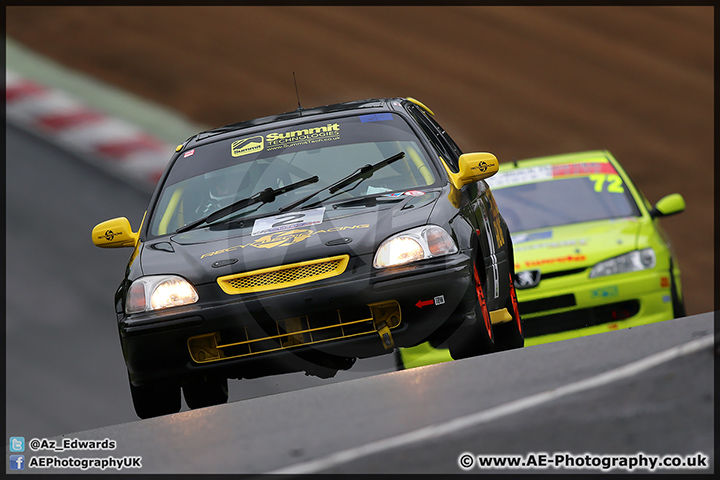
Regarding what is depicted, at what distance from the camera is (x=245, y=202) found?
6480 millimetres

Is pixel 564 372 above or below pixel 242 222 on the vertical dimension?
below

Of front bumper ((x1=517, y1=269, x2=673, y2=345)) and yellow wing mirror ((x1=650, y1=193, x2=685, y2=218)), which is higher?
yellow wing mirror ((x1=650, y1=193, x2=685, y2=218))

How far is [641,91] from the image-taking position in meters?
18.5

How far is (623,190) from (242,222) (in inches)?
160

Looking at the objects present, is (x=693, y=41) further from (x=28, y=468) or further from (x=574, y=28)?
(x=28, y=468)

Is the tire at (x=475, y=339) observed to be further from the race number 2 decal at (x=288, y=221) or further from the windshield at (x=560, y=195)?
the windshield at (x=560, y=195)

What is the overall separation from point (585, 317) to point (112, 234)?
3552 mm

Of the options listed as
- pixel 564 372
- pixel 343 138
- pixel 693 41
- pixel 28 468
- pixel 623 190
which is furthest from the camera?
pixel 693 41

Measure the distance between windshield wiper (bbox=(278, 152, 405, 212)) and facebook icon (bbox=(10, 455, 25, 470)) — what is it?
1828mm

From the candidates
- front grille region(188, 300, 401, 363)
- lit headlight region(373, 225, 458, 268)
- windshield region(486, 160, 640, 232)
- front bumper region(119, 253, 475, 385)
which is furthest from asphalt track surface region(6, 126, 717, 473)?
windshield region(486, 160, 640, 232)

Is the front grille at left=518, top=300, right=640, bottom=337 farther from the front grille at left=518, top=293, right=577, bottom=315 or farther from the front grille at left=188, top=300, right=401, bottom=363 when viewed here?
the front grille at left=188, top=300, right=401, bottom=363

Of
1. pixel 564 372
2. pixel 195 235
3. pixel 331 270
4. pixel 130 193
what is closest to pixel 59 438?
pixel 195 235

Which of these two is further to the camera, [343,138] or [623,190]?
[623,190]

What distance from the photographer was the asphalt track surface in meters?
5.50
